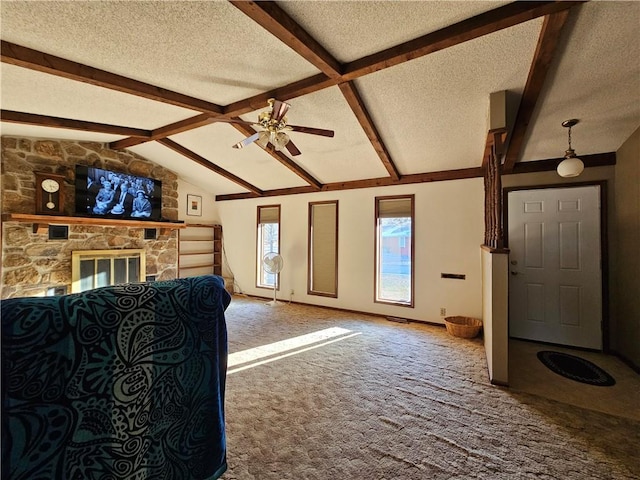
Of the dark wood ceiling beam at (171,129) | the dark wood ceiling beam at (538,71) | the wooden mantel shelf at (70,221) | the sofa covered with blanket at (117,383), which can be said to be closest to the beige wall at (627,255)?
the dark wood ceiling beam at (538,71)

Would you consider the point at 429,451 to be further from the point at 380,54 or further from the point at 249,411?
the point at 380,54

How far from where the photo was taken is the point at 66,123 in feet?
11.2

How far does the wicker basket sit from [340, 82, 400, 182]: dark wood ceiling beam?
229cm

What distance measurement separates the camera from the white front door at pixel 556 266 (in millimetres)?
3326

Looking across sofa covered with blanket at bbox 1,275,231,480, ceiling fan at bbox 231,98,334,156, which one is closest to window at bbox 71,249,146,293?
ceiling fan at bbox 231,98,334,156

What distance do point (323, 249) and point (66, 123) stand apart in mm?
4002

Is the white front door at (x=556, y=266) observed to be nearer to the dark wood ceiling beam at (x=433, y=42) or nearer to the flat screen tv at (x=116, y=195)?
the dark wood ceiling beam at (x=433, y=42)

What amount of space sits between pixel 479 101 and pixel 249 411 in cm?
332

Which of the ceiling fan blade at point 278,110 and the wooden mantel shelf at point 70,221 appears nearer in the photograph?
the ceiling fan blade at point 278,110

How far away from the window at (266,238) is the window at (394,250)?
227 cm

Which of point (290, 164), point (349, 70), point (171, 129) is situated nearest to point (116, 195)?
point (171, 129)

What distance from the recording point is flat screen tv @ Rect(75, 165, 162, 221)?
4285 millimetres

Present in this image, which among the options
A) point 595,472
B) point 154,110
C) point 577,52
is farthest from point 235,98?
point 595,472

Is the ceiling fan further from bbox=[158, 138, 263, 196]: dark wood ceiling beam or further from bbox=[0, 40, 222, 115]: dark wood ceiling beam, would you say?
bbox=[158, 138, 263, 196]: dark wood ceiling beam
